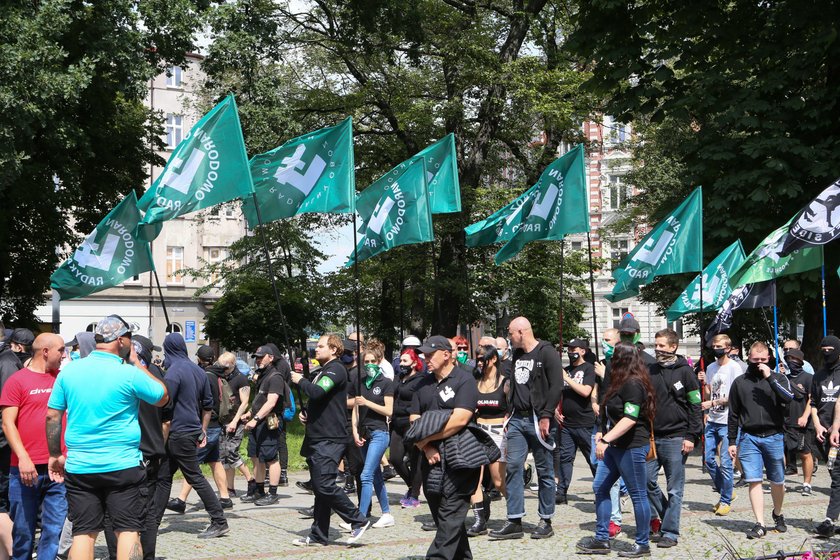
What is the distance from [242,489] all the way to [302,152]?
4898mm

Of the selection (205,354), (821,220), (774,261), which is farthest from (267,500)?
(774,261)

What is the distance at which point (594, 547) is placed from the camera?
29.3 ft

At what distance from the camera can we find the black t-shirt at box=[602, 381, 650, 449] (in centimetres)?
859

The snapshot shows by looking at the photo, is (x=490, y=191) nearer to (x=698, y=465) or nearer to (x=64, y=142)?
(x=64, y=142)

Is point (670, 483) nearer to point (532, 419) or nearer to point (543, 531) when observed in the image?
point (543, 531)

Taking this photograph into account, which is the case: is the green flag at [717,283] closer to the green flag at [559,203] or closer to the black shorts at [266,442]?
the green flag at [559,203]

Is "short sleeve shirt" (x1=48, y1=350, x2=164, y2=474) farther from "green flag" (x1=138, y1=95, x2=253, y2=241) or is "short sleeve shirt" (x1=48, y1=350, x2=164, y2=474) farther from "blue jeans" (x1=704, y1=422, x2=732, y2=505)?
"blue jeans" (x1=704, y1=422, x2=732, y2=505)

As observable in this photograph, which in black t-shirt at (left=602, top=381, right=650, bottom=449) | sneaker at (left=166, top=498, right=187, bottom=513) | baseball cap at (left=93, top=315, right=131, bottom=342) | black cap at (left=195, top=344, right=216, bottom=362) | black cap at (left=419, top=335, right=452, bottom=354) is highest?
baseball cap at (left=93, top=315, right=131, bottom=342)

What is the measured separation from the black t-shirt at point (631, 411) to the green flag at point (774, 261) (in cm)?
694

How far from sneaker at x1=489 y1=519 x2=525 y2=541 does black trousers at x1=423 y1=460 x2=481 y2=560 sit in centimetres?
210

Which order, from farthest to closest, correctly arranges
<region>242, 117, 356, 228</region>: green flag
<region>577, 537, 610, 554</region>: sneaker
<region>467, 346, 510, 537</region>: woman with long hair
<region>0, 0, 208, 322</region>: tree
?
<region>0, 0, 208, 322</region>: tree < <region>242, 117, 356, 228</region>: green flag < <region>467, 346, 510, 537</region>: woman with long hair < <region>577, 537, 610, 554</region>: sneaker

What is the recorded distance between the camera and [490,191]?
2733 cm


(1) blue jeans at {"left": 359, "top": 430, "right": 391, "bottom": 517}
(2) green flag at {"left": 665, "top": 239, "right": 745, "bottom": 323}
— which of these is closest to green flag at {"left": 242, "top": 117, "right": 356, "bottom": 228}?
(1) blue jeans at {"left": 359, "top": 430, "right": 391, "bottom": 517}

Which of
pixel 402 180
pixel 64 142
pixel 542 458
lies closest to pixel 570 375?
pixel 542 458
